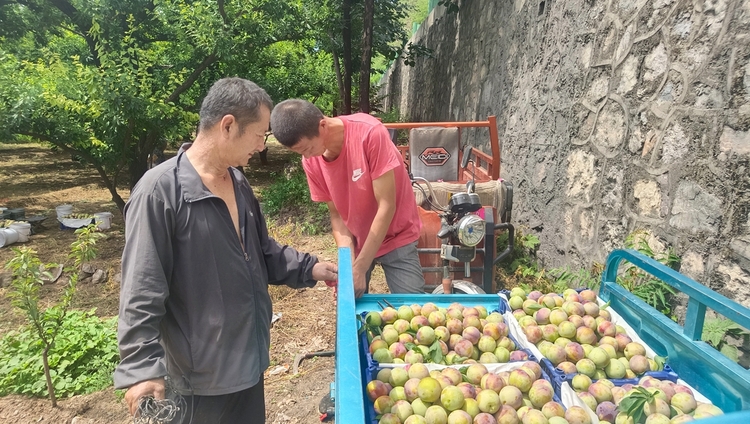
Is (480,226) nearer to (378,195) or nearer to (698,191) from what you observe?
(378,195)

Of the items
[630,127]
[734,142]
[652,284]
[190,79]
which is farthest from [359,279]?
[190,79]

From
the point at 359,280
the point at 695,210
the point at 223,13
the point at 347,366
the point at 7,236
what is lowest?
the point at 7,236

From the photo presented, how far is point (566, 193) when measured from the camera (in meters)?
4.34

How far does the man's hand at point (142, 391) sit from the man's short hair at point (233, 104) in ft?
3.02

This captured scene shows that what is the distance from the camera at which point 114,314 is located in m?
5.24

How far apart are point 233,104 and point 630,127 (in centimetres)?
280

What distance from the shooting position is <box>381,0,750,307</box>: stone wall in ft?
7.98

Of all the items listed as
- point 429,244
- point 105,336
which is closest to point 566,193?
point 429,244

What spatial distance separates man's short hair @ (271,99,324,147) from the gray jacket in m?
0.60

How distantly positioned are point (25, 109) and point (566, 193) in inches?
297

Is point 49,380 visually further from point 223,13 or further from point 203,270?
point 223,13

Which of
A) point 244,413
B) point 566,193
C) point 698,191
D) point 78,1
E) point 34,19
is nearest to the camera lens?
point 244,413

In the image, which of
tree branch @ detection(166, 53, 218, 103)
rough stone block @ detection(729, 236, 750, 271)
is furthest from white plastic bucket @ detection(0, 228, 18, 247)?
rough stone block @ detection(729, 236, 750, 271)

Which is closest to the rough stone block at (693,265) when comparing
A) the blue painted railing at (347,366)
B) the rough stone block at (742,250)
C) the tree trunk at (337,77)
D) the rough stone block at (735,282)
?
the rough stone block at (735,282)
